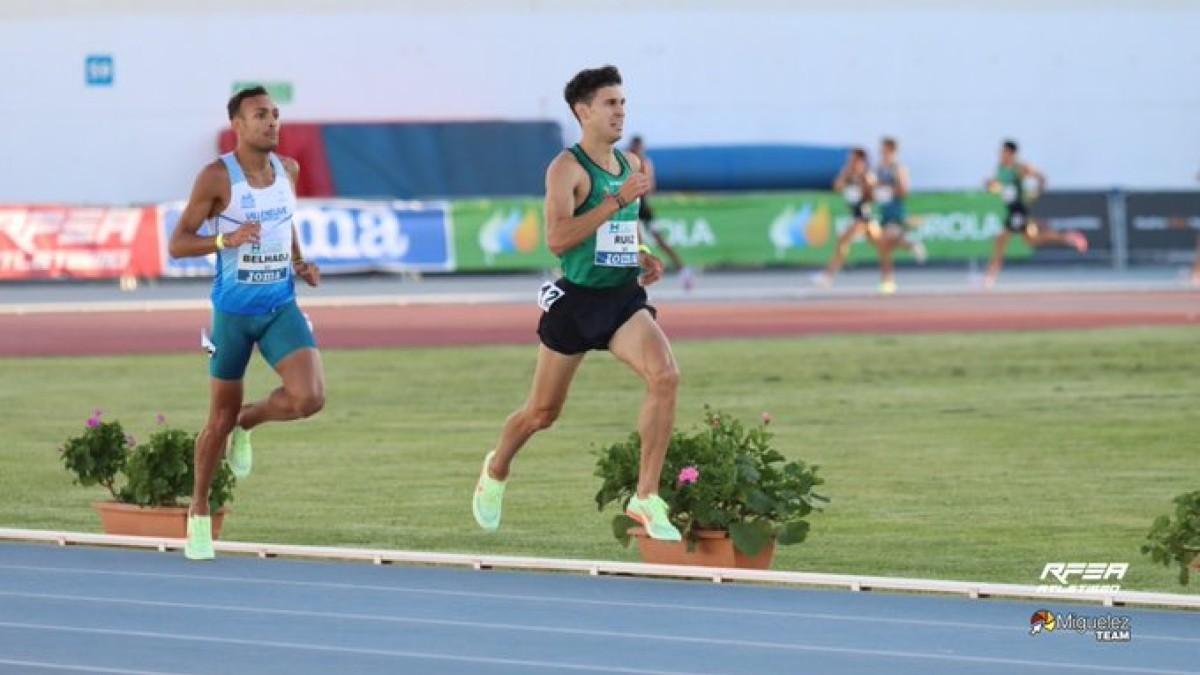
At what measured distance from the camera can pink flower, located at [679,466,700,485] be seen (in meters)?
11.1

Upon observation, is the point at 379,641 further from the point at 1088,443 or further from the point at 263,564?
the point at 1088,443

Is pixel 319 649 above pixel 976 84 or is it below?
below

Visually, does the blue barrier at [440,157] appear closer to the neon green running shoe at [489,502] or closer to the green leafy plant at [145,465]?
the green leafy plant at [145,465]

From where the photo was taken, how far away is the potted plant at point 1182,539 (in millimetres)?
10180

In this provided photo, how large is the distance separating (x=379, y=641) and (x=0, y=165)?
37.7m

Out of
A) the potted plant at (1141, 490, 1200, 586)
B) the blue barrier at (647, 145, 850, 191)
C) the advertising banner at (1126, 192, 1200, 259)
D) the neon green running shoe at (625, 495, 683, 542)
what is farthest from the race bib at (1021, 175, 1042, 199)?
the potted plant at (1141, 490, 1200, 586)

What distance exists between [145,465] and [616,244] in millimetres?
2638

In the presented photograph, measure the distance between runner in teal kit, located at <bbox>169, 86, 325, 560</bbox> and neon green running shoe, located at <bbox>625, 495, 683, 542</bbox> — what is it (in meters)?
1.52

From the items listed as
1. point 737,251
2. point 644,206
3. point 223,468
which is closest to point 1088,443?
point 223,468

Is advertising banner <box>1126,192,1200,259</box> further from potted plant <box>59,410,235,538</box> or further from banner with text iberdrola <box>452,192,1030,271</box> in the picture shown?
potted plant <box>59,410,235,538</box>

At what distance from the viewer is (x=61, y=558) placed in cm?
1163

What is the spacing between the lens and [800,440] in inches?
709

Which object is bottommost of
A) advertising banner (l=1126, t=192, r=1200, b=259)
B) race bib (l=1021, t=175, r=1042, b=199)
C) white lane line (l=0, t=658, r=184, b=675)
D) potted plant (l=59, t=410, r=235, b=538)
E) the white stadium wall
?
white lane line (l=0, t=658, r=184, b=675)

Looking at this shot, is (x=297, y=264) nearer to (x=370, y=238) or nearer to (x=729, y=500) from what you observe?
(x=729, y=500)
